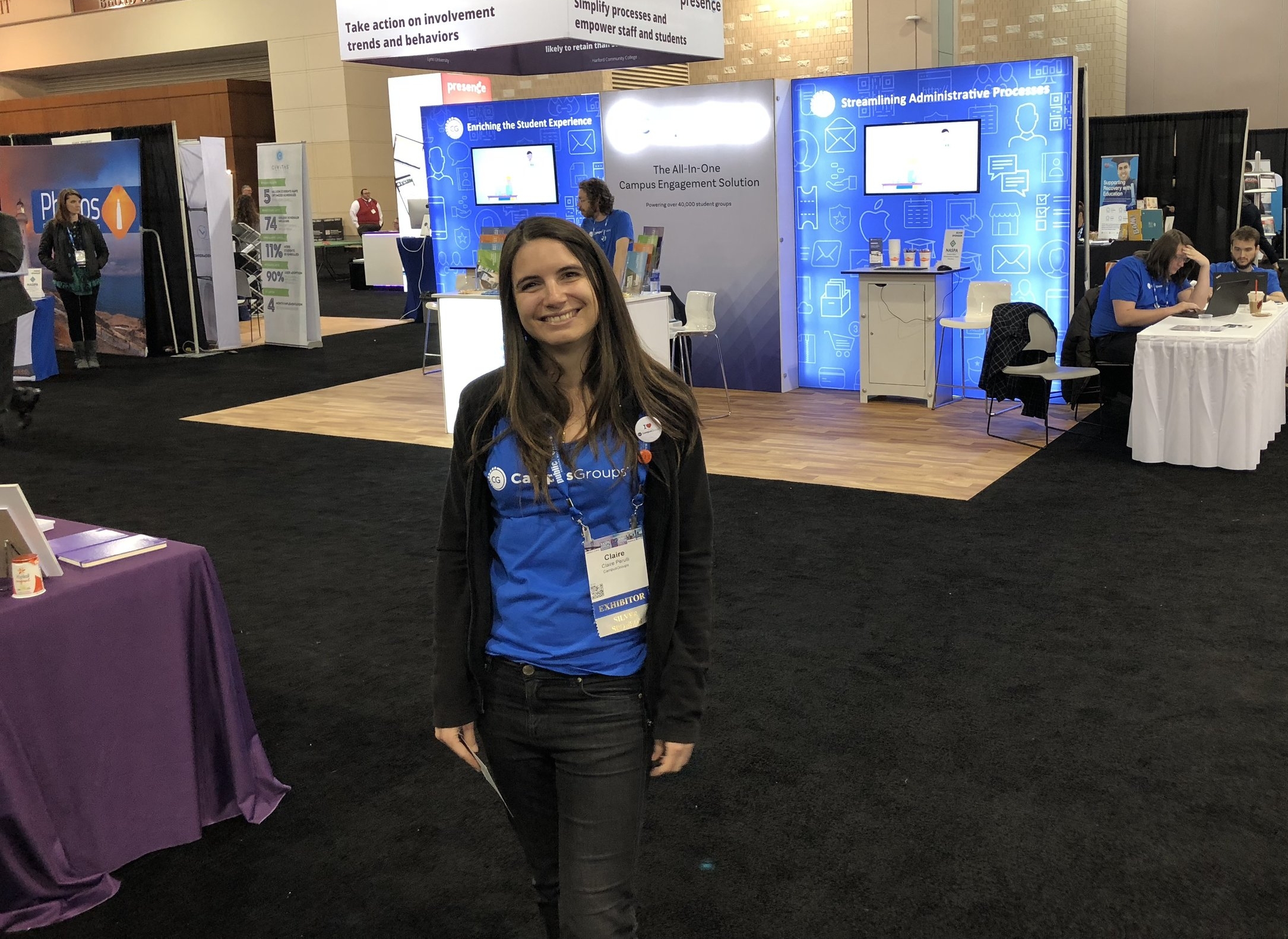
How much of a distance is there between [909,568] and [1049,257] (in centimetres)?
372

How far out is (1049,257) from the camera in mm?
7562

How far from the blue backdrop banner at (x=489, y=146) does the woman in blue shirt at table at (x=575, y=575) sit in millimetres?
7676

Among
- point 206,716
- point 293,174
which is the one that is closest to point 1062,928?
point 206,716

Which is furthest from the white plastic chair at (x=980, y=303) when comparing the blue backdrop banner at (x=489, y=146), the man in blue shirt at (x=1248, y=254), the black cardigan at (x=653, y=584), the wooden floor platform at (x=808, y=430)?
the black cardigan at (x=653, y=584)

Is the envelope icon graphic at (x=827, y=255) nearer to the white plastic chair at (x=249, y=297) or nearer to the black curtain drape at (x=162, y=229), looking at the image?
the black curtain drape at (x=162, y=229)

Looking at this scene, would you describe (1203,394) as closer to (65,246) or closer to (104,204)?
(65,246)

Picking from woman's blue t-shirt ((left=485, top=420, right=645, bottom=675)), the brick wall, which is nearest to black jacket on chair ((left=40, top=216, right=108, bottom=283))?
the brick wall

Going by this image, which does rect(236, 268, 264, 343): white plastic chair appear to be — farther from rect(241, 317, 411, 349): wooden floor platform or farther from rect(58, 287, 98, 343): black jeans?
rect(58, 287, 98, 343): black jeans

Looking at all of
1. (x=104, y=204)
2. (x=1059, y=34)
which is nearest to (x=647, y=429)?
(x=104, y=204)

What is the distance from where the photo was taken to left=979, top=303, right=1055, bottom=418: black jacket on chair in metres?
6.78

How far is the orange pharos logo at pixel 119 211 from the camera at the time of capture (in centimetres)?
1107

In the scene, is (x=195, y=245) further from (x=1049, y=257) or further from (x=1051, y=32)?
(x=1051, y=32)

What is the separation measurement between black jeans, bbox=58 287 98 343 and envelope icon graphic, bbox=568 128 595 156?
4.76 meters

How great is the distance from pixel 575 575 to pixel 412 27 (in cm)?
659
